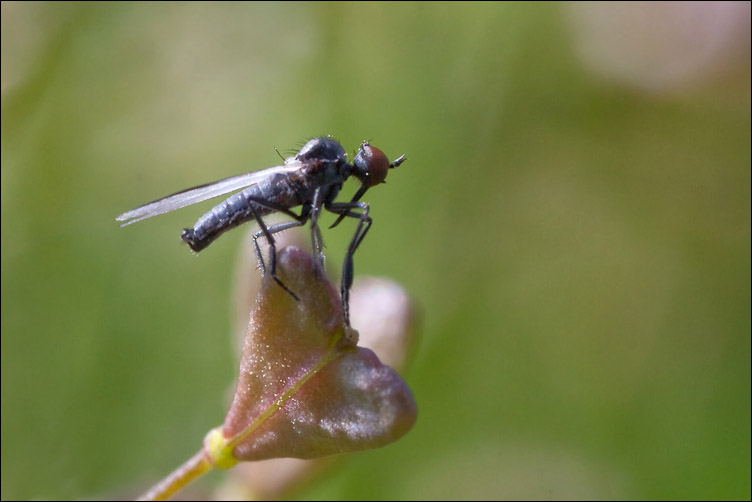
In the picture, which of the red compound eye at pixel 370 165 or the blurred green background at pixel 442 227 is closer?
the red compound eye at pixel 370 165

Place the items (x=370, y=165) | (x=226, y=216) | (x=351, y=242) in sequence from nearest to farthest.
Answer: (x=351, y=242)
(x=226, y=216)
(x=370, y=165)

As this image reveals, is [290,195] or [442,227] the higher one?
[442,227]

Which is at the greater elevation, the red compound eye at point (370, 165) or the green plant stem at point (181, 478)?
the red compound eye at point (370, 165)

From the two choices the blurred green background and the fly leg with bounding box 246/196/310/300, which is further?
the blurred green background

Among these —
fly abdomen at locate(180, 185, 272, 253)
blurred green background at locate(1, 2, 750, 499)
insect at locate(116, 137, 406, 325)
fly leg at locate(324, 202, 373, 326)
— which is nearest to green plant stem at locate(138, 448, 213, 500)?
fly leg at locate(324, 202, 373, 326)

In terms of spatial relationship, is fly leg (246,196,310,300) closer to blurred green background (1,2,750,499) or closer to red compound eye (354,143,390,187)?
red compound eye (354,143,390,187)

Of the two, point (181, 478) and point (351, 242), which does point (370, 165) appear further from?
point (181, 478)

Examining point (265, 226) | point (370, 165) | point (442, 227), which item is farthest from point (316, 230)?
point (442, 227)

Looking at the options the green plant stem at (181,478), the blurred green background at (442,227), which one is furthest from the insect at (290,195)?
the blurred green background at (442,227)

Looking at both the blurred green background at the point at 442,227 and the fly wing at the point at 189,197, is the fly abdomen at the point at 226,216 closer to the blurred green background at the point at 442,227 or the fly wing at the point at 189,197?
the fly wing at the point at 189,197
